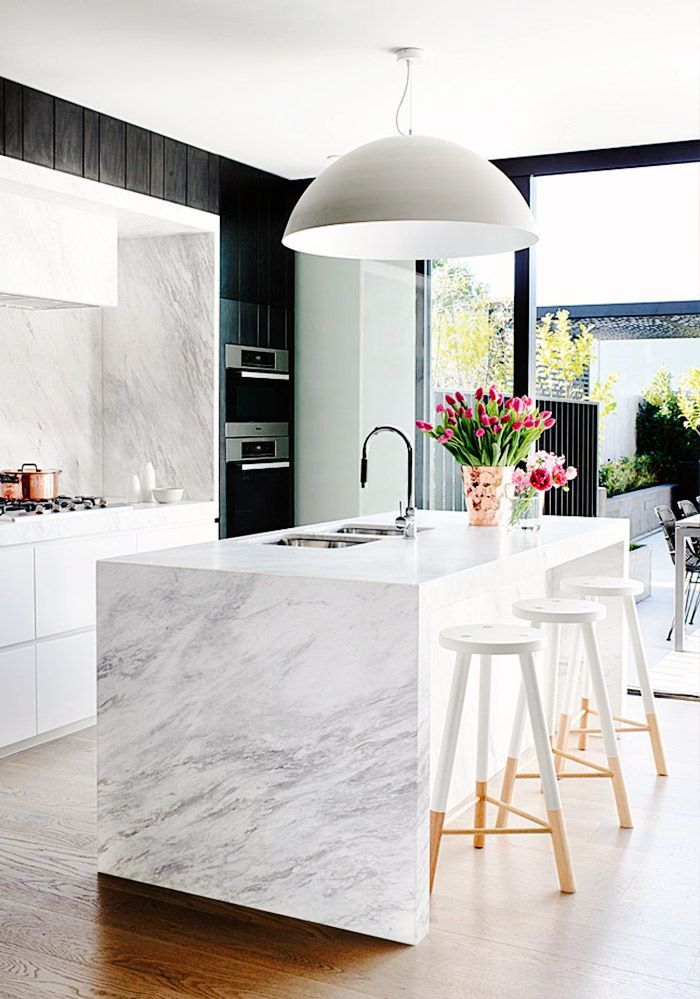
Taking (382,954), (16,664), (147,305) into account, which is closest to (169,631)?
(382,954)

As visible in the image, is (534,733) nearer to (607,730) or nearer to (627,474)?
(607,730)

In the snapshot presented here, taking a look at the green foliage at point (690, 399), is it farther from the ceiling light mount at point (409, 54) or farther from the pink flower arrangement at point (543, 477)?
the ceiling light mount at point (409, 54)

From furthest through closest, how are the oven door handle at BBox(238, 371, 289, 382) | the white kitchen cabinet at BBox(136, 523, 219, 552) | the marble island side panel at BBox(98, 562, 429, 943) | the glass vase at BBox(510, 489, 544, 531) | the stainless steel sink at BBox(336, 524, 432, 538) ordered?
1. the oven door handle at BBox(238, 371, 289, 382)
2. the white kitchen cabinet at BBox(136, 523, 219, 552)
3. the stainless steel sink at BBox(336, 524, 432, 538)
4. the glass vase at BBox(510, 489, 544, 531)
5. the marble island side panel at BBox(98, 562, 429, 943)

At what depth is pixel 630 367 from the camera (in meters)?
5.20

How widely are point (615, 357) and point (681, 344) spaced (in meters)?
0.30

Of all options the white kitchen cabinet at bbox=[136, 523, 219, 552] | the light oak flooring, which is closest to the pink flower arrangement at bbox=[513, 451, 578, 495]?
the light oak flooring

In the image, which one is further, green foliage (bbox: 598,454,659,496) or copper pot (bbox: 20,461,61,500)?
green foliage (bbox: 598,454,659,496)

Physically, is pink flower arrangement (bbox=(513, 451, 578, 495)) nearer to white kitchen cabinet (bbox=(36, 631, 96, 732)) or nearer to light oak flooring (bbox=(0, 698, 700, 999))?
light oak flooring (bbox=(0, 698, 700, 999))

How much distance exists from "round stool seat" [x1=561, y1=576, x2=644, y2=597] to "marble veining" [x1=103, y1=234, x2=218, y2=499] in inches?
89.2

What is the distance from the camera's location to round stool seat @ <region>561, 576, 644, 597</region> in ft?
12.9

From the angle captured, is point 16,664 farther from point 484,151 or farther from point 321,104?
point 484,151

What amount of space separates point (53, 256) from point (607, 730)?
295 cm

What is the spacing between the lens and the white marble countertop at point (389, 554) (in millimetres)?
2918

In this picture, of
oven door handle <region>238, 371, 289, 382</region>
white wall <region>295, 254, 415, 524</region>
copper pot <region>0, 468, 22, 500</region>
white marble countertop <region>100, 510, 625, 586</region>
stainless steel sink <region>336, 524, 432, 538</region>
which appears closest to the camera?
white marble countertop <region>100, 510, 625, 586</region>
